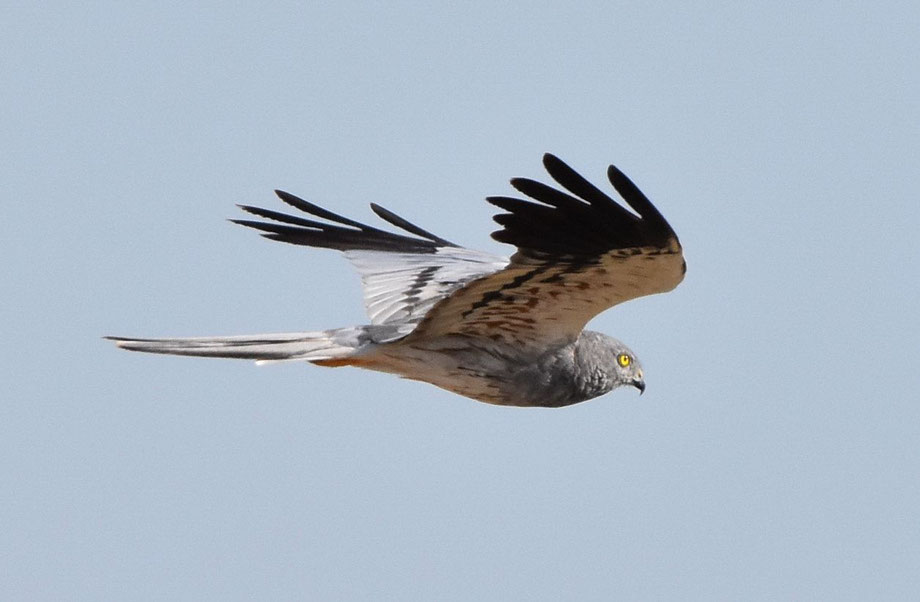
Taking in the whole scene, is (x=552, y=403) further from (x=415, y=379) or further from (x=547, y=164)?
(x=547, y=164)

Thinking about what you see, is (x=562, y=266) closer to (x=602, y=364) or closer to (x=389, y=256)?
(x=602, y=364)

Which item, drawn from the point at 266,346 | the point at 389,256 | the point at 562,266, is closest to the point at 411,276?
the point at 389,256

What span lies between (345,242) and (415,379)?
5.88 feet

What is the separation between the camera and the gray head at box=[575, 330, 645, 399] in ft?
29.2

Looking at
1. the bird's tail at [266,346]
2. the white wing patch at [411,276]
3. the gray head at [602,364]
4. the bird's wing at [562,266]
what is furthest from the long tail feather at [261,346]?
the gray head at [602,364]

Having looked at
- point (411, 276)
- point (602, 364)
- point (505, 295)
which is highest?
point (411, 276)

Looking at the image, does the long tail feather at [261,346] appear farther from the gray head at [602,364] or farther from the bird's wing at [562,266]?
the gray head at [602,364]

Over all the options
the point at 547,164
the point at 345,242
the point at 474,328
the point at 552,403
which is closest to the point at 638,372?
the point at 552,403

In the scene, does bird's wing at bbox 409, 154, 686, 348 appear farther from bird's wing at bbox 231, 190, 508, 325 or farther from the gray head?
bird's wing at bbox 231, 190, 508, 325

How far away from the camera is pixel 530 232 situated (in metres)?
6.83

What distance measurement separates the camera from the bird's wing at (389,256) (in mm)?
9414

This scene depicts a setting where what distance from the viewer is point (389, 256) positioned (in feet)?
33.0

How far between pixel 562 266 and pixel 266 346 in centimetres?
184

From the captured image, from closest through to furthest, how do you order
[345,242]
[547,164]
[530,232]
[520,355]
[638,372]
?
[547,164], [530,232], [520,355], [638,372], [345,242]
